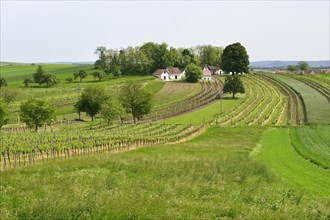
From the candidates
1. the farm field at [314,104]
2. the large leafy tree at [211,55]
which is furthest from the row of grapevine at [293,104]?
the large leafy tree at [211,55]

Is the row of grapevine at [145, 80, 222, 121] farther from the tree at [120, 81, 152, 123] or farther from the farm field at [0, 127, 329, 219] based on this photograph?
the farm field at [0, 127, 329, 219]

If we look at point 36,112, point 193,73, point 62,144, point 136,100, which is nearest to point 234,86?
point 193,73

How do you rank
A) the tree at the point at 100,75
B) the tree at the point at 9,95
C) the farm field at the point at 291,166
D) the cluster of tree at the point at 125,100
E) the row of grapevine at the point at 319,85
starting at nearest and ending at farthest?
1. the farm field at the point at 291,166
2. the cluster of tree at the point at 125,100
3. the tree at the point at 9,95
4. the row of grapevine at the point at 319,85
5. the tree at the point at 100,75

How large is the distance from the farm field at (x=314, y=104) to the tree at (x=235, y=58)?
65.3 feet

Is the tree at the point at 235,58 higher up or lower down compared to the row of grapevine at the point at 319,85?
higher up

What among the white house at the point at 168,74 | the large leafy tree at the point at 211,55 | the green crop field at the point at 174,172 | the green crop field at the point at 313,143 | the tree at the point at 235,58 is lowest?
the green crop field at the point at 313,143

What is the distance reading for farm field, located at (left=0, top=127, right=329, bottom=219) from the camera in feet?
56.0

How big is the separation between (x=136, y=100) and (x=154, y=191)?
5299 centimetres

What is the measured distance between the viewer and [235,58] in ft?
466

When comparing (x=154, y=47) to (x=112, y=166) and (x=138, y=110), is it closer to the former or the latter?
(x=138, y=110)

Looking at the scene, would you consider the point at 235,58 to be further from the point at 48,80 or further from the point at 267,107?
the point at 48,80

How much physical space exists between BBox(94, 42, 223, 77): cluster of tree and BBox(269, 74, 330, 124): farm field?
2177 inches

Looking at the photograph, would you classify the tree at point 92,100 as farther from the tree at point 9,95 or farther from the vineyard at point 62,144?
the tree at point 9,95

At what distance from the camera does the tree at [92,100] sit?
73125 millimetres
